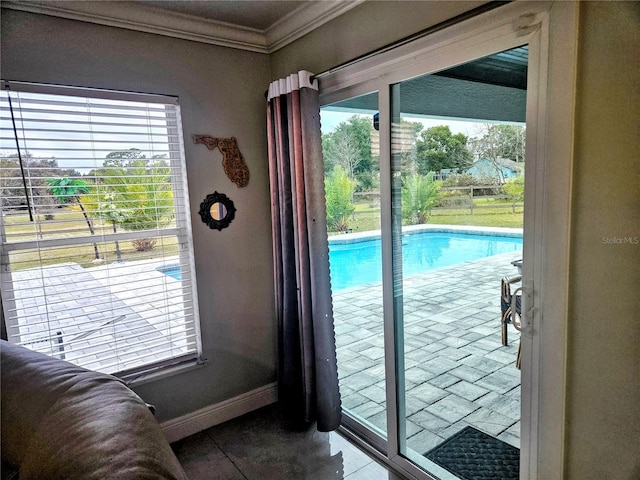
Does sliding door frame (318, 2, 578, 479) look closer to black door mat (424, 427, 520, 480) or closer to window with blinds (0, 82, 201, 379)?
black door mat (424, 427, 520, 480)

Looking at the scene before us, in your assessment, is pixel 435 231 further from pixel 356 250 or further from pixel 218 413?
pixel 218 413

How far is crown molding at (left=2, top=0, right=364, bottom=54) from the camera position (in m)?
1.87

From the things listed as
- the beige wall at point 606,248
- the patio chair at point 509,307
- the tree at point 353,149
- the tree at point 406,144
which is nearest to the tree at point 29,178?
the tree at point 353,149

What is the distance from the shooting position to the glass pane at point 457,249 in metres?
1.51

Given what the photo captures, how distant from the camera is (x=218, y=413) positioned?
252cm

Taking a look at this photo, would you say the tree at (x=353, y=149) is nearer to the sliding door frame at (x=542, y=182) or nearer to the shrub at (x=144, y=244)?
the sliding door frame at (x=542, y=182)

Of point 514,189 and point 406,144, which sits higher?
point 406,144

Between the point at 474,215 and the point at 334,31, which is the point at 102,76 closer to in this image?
the point at 334,31

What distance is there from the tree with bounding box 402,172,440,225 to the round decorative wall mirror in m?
1.16

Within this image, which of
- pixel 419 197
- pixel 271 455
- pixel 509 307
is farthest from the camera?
pixel 271 455

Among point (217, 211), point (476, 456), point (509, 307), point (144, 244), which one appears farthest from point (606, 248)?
point (144, 244)

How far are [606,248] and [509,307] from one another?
0.48 m

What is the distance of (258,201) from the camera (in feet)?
8.59

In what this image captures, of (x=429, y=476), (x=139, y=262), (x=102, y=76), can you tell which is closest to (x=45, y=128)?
(x=102, y=76)
